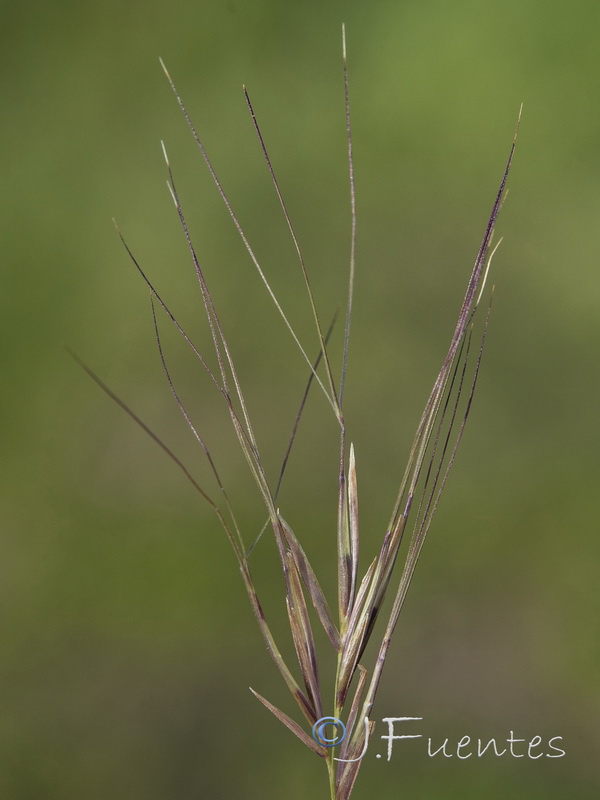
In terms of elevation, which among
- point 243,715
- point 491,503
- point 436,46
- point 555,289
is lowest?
point 243,715

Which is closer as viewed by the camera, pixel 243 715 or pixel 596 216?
pixel 243 715

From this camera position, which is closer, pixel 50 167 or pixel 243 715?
pixel 243 715

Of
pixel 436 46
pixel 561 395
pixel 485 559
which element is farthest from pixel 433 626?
pixel 436 46

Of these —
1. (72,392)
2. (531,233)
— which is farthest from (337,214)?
(72,392)

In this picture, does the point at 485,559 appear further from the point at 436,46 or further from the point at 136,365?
the point at 436,46

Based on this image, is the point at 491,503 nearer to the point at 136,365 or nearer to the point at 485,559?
the point at 485,559

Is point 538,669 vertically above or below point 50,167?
below
